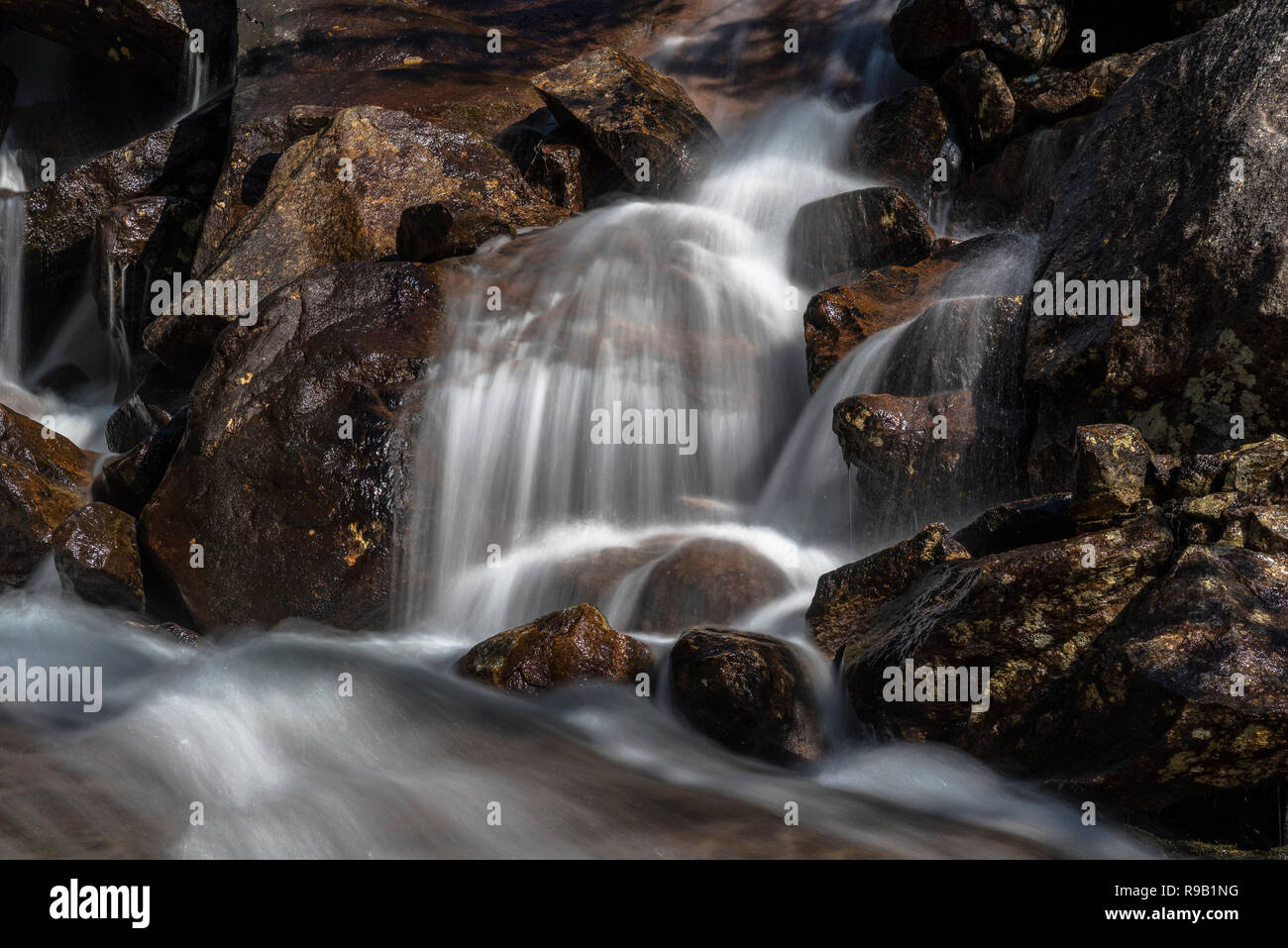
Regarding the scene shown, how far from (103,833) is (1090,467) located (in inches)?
187

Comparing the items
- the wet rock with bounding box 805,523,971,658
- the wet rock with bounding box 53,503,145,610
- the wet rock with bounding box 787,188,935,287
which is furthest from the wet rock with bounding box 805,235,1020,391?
the wet rock with bounding box 53,503,145,610

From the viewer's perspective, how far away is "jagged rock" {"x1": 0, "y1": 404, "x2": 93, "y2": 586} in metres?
8.35

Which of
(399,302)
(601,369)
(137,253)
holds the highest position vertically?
A: (137,253)

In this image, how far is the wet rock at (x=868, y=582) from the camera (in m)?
5.84

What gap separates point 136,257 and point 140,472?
180 inches

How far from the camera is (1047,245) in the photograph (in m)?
7.75

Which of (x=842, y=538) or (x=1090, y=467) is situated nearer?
(x=1090, y=467)

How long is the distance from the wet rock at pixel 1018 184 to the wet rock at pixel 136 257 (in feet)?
29.5

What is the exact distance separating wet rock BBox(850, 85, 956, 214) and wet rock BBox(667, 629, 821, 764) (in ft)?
25.9

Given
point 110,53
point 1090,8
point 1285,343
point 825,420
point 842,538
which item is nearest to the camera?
point 1285,343

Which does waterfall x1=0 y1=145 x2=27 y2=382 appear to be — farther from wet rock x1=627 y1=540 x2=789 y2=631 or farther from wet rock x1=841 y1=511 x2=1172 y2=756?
wet rock x1=841 y1=511 x2=1172 y2=756

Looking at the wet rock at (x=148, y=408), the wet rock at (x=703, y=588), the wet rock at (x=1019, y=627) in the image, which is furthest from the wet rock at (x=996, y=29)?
the wet rock at (x=148, y=408)

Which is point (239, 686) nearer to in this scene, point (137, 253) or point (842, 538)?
point (842, 538)
